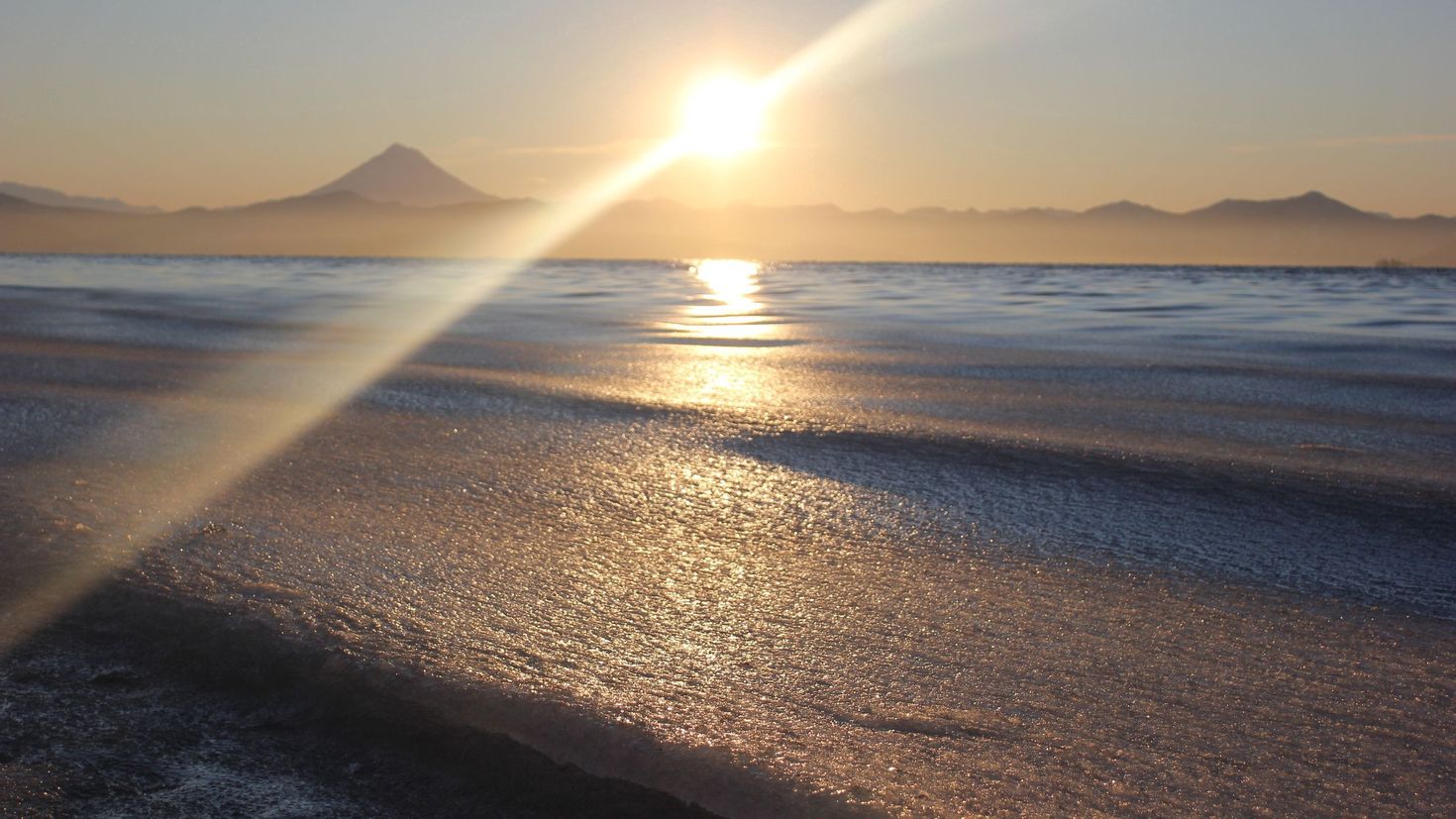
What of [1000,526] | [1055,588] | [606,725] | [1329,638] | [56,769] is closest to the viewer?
[56,769]

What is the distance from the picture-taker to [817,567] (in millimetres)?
3205

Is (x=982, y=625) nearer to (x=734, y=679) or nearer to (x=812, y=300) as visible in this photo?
(x=734, y=679)

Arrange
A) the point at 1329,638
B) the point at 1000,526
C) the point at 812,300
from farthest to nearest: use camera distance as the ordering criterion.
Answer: the point at 812,300 → the point at 1000,526 → the point at 1329,638

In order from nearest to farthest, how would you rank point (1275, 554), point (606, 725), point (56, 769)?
point (56, 769) < point (606, 725) < point (1275, 554)

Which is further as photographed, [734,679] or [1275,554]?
[1275,554]

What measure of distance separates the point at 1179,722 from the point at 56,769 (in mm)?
2052

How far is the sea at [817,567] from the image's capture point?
6.85 ft

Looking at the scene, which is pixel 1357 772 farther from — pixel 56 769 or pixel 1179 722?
pixel 56 769

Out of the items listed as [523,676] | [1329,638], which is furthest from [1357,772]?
[523,676]

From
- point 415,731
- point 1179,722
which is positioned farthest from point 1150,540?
point 415,731

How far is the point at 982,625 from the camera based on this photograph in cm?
272

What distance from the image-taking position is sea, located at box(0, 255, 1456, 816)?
2088 millimetres

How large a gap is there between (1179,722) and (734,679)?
34.5 inches

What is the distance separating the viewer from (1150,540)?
11.6 feet
